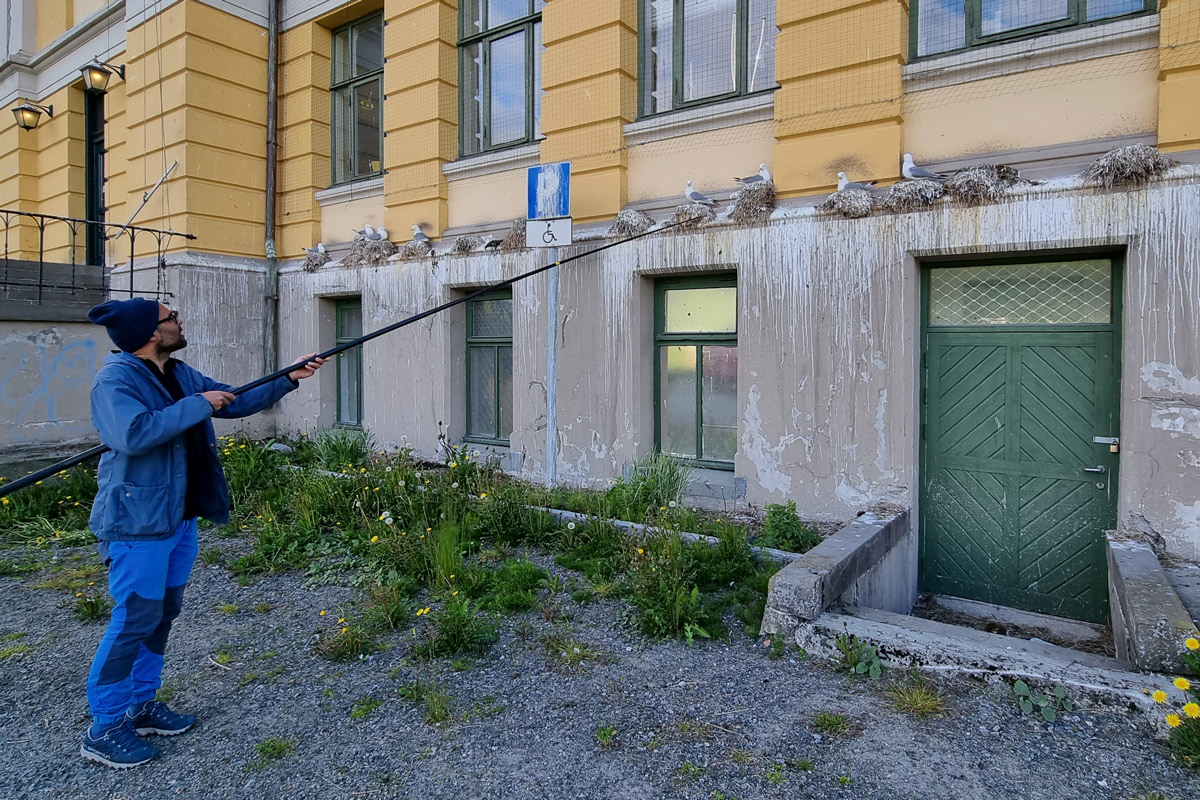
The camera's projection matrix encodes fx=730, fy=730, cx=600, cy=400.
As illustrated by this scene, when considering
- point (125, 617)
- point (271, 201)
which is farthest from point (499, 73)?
point (125, 617)

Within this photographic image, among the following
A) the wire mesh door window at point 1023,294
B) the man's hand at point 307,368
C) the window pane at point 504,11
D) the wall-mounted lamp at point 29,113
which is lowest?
the man's hand at point 307,368

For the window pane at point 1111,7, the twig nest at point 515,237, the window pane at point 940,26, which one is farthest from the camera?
the twig nest at point 515,237

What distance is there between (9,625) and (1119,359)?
723 centimetres

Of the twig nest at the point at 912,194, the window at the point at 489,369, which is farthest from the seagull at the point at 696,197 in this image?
the window at the point at 489,369

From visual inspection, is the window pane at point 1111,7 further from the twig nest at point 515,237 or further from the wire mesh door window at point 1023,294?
the twig nest at point 515,237

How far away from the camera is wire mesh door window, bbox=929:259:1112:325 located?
4.97m

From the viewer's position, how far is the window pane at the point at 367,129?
9.46 meters

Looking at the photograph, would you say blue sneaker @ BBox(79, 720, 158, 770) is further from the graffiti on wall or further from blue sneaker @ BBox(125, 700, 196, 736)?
the graffiti on wall

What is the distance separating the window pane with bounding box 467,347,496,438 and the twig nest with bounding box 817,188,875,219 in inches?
157

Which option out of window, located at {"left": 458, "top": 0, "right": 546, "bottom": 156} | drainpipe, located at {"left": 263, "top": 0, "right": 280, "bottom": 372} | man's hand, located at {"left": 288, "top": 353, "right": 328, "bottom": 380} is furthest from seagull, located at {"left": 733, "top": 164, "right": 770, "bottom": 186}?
drainpipe, located at {"left": 263, "top": 0, "right": 280, "bottom": 372}

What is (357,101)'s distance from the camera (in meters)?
9.52

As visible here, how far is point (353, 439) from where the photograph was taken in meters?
8.32

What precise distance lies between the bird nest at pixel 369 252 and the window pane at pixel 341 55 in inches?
94.6

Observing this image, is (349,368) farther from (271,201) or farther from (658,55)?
(658,55)
